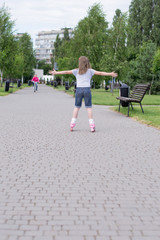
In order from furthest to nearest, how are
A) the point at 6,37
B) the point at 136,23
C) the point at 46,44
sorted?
the point at 46,44, the point at 136,23, the point at 6,37

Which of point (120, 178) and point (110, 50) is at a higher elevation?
point (110, 50)

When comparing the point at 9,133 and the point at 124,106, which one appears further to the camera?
the point at 124,106

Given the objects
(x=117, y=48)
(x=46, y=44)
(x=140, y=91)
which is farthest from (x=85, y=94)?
(x=46, y=44)

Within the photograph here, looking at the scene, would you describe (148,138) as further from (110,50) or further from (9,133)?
(110,50)

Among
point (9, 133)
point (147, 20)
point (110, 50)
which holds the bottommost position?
point (9, 133)

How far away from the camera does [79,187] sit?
→ 461cm

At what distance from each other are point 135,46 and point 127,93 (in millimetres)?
48040

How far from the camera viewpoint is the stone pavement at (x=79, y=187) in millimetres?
3303

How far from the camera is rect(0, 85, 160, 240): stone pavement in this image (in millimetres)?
3303

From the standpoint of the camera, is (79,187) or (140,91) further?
(140,91)

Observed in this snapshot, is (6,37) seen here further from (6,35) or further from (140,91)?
(140,91)

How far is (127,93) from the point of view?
15898 mm

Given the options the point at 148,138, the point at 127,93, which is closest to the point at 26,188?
the point at 148,138

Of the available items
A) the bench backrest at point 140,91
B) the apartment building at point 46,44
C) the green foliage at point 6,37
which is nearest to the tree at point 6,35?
the green foliage at point 6,37
